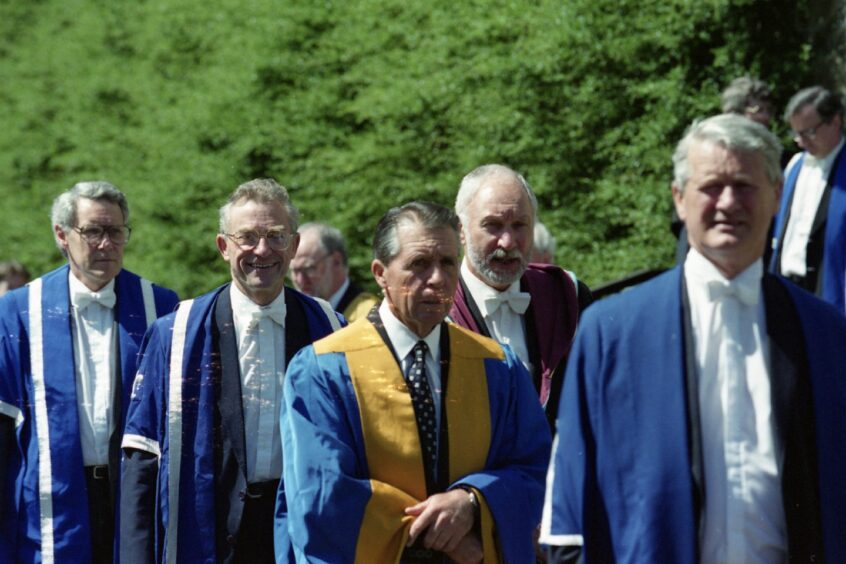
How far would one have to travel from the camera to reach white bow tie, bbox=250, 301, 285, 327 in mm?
5746

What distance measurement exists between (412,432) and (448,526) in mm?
329

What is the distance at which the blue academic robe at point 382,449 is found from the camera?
4.64 meters

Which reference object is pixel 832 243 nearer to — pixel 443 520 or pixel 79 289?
pixel 79 289

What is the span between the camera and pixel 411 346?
4.93m

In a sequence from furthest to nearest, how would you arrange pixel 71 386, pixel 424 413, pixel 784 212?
pixel 784 212 < pixel 71 386 < pixel 424 413

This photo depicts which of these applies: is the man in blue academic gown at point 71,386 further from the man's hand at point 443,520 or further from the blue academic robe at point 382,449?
the man's hand at point 443,520

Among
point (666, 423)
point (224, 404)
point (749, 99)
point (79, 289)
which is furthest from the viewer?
point (749, 99)

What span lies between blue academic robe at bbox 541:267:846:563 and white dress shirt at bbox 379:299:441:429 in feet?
2.97

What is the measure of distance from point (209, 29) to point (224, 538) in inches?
372

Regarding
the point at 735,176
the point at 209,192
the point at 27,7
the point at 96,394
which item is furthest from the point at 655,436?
the point at 27,7

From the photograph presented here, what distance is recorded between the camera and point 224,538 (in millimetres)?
5453

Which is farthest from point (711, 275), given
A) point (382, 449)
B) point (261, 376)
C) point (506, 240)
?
point (261, 376)

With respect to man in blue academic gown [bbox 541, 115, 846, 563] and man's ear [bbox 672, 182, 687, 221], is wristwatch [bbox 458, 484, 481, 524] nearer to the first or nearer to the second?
man in blue academic gown [bbox 541, 115, 846, 563]

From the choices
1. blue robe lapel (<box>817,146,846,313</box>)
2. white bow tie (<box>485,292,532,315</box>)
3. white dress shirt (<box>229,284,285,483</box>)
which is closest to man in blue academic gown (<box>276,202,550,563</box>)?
white dress shirt (<box>229,284,285,483</box>)
